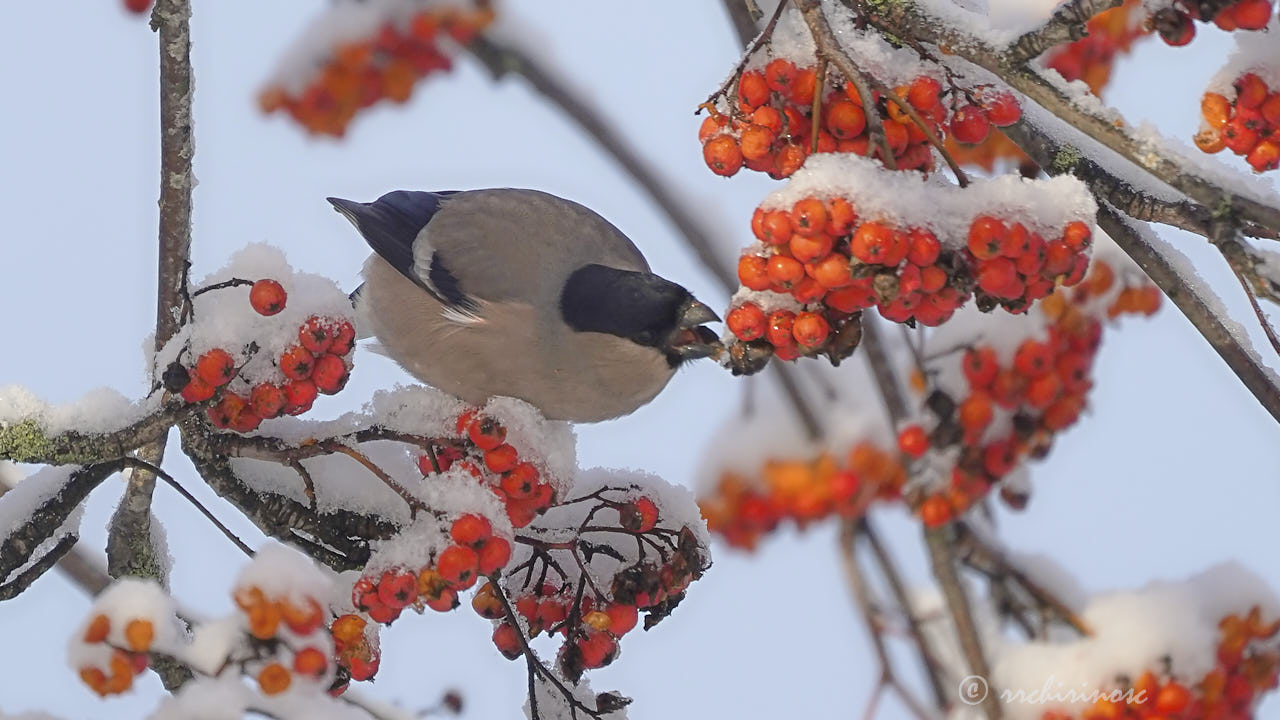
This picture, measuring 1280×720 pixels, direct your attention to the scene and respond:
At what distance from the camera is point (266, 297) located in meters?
2.02

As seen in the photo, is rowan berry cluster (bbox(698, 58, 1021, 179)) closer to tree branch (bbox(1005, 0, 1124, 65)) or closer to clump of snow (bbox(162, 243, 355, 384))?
tree branch (bbox(1005, 0, 1124, 65))

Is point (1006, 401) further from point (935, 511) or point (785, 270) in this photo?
point (785, 270)

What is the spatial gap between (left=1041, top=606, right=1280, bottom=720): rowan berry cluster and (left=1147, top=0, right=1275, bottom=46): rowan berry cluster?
5.02ft

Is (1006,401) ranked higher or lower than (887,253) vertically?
higher

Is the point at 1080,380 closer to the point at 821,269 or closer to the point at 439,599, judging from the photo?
the point at 821,269

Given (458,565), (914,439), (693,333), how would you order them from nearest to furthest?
(458,565), (693,333), (914,439)

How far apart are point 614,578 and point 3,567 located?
1.04 meters

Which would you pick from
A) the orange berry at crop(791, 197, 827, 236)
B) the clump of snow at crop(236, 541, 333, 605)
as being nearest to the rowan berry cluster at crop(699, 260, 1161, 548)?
the orange berry at crop(791, 197, 827, 236)

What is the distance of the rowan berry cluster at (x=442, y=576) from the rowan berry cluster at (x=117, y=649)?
37cm

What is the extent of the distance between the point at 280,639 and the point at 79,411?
0.74m

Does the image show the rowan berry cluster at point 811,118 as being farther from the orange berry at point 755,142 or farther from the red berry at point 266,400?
the red berry at point 266,400

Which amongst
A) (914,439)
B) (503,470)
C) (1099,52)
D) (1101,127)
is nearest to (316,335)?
(503,470)

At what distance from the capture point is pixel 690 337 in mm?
2934

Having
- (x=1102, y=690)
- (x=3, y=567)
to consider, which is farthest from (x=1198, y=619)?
(x=3, y=567)
